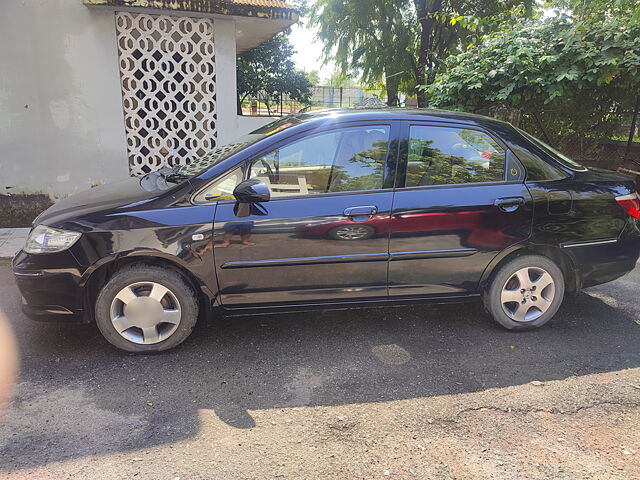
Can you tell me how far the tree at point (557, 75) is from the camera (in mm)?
6031

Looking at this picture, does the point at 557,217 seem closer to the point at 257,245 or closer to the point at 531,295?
the point at 531,295

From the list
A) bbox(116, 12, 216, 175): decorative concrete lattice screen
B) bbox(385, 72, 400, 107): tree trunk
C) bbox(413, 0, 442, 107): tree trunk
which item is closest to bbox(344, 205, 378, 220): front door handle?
bbox(116, 12, 216, 175): decorative concrete lattice screen

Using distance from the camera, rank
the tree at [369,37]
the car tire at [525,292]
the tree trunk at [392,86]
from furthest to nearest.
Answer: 1. the tree trunk at [392,86]
2. the tree at [369,37]
3. the car tire at [525,292]

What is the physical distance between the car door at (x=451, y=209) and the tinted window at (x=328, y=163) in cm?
21

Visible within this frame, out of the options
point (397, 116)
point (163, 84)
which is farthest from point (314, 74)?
point (397, 116)

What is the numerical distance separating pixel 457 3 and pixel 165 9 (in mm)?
12048

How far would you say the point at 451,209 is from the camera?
3418 mm

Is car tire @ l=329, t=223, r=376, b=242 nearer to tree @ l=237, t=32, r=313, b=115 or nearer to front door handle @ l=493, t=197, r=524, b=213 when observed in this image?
front door handle @ l=493, t=197, r=524, b=213

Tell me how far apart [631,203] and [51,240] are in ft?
14.2

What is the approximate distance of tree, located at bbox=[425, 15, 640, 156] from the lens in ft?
19.8

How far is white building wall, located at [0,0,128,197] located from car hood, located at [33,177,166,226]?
385cm

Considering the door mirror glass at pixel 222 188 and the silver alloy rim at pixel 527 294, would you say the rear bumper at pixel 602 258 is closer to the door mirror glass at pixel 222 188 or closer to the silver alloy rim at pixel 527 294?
the silver alloy rim at pixel 527 294

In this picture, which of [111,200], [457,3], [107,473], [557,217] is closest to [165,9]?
[111,200]

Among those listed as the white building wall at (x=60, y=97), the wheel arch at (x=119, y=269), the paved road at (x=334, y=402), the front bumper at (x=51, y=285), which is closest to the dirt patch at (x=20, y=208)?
the white building wall at (x=60, y=97)
